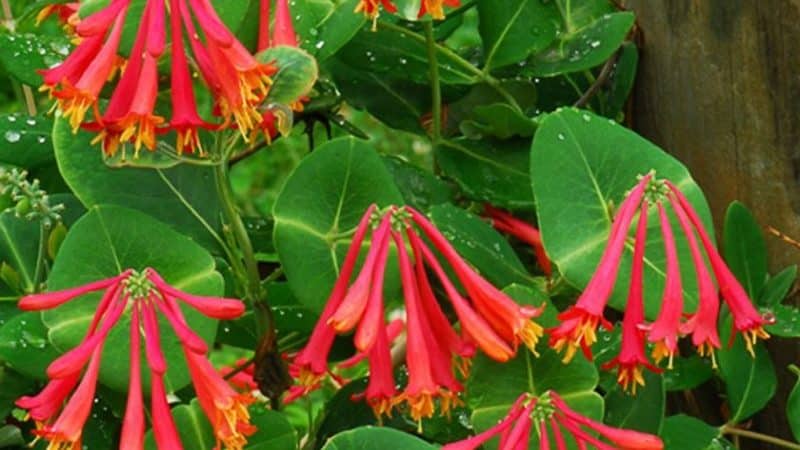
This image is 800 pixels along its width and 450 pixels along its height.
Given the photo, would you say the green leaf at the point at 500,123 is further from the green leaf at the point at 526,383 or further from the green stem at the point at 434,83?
the green leaf at the point at 526,383

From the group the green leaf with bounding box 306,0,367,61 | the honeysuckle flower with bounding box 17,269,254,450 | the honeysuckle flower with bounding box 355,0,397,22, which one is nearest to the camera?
the honeysuckle flower with bounding box 17,269,254,450

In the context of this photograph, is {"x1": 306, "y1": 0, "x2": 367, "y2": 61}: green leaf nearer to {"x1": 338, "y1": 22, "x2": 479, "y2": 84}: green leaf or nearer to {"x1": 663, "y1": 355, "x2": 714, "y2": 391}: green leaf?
{"x1": 338, "y1": 22, "x2": 479, "y2": 84}: green leaf

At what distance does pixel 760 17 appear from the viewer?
147cm

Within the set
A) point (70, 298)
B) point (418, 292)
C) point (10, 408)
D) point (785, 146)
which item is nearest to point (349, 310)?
point (418, 292)

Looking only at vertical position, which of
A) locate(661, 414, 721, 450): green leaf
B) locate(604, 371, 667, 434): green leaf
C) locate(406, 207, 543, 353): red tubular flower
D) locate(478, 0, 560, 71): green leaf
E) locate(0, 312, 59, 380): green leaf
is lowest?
locate(661, 414, 721, 450): green leaf

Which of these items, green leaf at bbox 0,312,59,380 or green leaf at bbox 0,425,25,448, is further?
green leaf at bbox 0,425,25,448

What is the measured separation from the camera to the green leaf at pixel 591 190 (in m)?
1.27

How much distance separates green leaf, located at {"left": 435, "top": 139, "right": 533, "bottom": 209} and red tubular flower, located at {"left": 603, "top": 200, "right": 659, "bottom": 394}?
25 centimetres

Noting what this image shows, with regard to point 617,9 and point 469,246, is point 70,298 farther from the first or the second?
point 617,9

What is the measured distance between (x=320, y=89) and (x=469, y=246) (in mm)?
383

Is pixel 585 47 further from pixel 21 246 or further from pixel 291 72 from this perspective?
pixel 21 246

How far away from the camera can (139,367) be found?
116 cm

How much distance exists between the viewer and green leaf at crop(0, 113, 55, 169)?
144cm

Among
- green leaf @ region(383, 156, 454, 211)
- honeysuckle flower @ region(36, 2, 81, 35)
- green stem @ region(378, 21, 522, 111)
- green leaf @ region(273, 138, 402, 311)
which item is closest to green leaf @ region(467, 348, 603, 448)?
green leaf @ region(273, 138, 402, 311)
